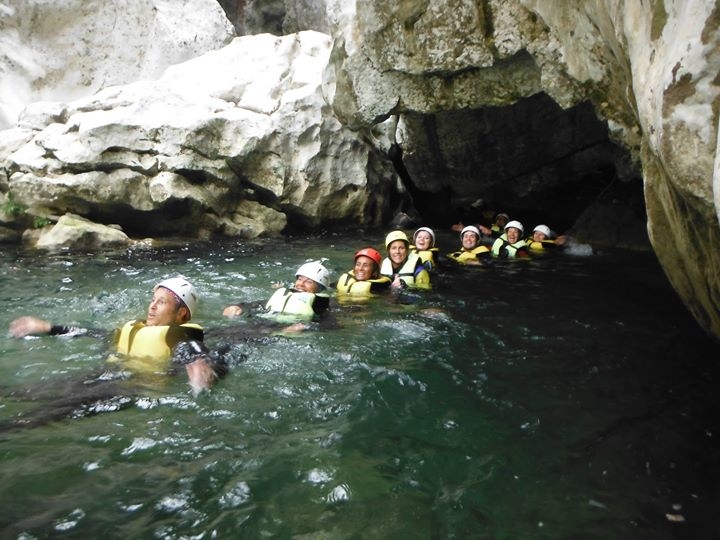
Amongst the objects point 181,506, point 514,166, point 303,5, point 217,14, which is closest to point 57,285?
point 181,506

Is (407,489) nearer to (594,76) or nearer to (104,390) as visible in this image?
(104,390)

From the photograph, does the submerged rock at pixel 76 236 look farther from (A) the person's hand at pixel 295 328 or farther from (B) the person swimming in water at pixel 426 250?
(A) the person's hand at pixel 295 328

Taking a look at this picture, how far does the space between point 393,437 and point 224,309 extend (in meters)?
4.32

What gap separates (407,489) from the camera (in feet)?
10.3

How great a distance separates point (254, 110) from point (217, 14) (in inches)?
266

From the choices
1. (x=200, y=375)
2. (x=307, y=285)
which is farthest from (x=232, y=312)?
(x=200, y=375)

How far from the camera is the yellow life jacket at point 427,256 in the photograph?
9055 millimetres

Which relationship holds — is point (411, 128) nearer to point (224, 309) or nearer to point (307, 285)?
point (307, 285)

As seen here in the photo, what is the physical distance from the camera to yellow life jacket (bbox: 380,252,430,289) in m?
8.68

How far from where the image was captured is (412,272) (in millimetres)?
8750

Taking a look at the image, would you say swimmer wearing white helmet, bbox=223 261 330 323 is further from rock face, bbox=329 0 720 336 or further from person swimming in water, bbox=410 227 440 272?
rock face, bbox=329 0 720 336

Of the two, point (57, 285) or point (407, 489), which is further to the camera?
point (57, 285)

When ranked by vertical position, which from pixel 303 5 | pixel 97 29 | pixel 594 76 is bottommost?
pixel 594 76

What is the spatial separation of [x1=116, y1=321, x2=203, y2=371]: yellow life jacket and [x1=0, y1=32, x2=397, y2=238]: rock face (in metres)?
9.09
